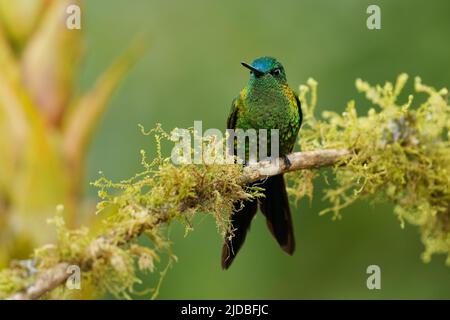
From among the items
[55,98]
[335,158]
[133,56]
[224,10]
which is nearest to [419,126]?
[335,158]

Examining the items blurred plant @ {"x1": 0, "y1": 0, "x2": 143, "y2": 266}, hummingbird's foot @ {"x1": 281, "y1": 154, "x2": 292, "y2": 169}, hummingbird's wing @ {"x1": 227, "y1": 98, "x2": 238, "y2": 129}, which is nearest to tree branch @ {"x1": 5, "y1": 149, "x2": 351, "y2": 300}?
hummingbird's foot @ {"x1": 281, "y1": 154, "x2": 292, "y2": 169}

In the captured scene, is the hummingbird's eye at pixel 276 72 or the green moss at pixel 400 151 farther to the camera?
the hummingbird's eye at pixel 276 72

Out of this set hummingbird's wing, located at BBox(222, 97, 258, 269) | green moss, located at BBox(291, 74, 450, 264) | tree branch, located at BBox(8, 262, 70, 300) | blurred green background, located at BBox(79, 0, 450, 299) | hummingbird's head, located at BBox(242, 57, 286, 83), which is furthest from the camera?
blurred green background, located at BBox(79, 0, 450, 299)

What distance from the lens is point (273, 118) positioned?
9.20 ft

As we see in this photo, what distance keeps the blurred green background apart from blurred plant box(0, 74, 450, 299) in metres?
2.51

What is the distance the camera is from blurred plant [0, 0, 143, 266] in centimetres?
266

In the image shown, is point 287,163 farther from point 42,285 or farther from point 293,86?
point 293,86

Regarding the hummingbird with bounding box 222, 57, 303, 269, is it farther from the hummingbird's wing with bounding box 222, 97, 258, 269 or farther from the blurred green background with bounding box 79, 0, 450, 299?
the blurred green background with bounding box 79, 0, 450, 299

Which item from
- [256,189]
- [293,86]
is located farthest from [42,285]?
[293,86]

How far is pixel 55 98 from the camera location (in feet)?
9.41

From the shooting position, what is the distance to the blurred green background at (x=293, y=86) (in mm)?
→ 5406

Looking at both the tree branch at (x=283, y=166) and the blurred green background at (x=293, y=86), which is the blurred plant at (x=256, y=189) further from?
the blurred green background at (x=293, y=86)

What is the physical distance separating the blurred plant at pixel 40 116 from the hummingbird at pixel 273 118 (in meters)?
0.47

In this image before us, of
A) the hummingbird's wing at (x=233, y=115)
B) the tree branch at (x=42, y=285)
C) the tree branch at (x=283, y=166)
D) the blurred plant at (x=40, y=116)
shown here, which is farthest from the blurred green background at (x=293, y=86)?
the tree branch at (x=42, y=285)
